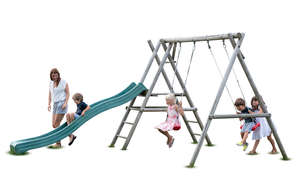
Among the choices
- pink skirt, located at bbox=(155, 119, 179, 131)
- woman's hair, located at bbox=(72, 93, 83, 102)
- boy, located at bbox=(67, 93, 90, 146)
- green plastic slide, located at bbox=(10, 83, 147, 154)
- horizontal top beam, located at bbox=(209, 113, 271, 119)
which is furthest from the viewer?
woman's hair, located at bbox=(72, 93, 83, 102)

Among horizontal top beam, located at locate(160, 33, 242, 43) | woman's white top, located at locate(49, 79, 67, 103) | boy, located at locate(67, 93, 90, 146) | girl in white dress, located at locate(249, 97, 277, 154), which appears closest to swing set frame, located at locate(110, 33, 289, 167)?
horizontal top beam, located at locate(160, 33, 242, 43)

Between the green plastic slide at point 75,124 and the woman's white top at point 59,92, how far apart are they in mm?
661

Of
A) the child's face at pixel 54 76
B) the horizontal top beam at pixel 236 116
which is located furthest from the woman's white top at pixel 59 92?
the horizontal top beam at pixel 236 116

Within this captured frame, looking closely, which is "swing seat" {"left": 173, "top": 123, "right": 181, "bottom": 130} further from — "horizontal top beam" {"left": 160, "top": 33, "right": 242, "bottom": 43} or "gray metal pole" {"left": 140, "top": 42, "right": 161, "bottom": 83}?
"horizontal top beam" {"left": 160, "top": 33, "right": 242, "bottom": 43}

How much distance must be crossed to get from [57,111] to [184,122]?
114 inches

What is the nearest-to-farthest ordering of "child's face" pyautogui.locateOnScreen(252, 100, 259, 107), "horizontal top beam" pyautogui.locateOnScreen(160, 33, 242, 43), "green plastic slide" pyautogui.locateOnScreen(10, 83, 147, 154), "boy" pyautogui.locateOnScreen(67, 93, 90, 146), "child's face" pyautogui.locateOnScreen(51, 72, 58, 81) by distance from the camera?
1. "horizontal top beam" pyautogui.locateOnScreen(160, 33, 242, 43)
2. "green plastic slide" pyautogui.locateOnScreen(10, 83, 147, 154)
3. "child's face" pyautogui.locateOnScreen(252, 100, 259, 107)
4. "boy" pyautogui.locateOnScreen(67, 93, 90, 146)
5. "child's face" pyautogui.locateOnScreen(51, 72, 58, 81)

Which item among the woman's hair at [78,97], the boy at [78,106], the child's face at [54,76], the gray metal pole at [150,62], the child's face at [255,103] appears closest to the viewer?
the child's face at [255,103]

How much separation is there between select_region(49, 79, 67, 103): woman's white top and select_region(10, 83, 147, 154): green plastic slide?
66 centimetres

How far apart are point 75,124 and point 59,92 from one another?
3.54ft

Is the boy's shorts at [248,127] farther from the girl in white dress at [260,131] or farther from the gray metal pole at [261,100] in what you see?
the gray metal pole at [261,100]

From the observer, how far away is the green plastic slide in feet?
33.1

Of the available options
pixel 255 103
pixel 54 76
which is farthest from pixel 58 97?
pixel 255 103

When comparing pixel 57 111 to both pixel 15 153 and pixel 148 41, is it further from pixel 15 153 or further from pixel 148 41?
pixel 148 41

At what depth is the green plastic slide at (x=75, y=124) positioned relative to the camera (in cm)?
1009
